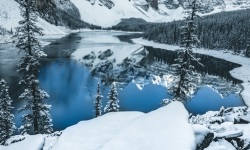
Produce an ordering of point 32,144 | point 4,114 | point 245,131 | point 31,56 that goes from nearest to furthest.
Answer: point 32,144
point 245,131
point 31,56
point 4,114

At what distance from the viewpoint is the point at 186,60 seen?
3000cm

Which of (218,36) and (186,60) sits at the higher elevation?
(218,36)

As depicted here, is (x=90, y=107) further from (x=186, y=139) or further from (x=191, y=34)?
(x=186, y=139)

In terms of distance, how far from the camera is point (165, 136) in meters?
10.5

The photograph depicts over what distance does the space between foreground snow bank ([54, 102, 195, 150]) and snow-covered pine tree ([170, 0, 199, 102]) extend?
17.1m

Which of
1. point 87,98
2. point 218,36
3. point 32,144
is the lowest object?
point 87,98

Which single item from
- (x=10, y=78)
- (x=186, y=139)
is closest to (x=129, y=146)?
(x=186, y=139)

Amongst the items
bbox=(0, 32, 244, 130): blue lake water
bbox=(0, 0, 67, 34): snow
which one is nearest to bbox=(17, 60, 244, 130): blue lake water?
bbox=(0, 32, 244, 130): blue lake water

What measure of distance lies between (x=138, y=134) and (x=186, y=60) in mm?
20357

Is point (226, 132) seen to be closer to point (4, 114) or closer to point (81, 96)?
point (4, 114)

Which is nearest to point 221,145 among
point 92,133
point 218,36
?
point 92,133

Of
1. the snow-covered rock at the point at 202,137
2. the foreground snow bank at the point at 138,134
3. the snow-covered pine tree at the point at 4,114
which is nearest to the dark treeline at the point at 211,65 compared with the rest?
the snow-covered pine tree at the point at 4,114

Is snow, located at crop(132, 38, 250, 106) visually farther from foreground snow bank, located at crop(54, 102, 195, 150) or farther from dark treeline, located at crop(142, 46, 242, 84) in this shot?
foreground snow bank, located at crop(54, 102, 195, 150)

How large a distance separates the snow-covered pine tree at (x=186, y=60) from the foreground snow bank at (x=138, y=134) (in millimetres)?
17084
